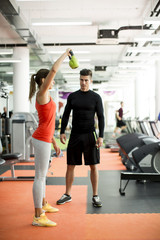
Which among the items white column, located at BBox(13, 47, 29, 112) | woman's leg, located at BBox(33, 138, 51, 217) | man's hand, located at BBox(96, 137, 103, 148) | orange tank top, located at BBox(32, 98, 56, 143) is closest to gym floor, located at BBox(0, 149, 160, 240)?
woman's leg, located at BBox(33, 138, 51, 217)

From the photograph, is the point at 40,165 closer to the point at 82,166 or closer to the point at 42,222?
the point at 42,222

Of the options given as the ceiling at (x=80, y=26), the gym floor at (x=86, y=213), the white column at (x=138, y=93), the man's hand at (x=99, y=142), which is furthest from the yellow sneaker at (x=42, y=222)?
the white column at (x=138, y=93)

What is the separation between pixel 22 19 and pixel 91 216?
5279mm

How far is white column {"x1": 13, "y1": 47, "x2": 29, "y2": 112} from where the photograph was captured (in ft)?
33.4

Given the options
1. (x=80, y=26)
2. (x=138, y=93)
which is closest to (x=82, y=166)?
(x=80, y=26)

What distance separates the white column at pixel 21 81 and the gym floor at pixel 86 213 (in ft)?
18.3

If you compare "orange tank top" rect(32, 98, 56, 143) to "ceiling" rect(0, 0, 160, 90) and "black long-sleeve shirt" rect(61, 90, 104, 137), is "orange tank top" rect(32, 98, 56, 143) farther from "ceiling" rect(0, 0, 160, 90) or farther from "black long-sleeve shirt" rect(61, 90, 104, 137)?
"ceiling" rect(0, 0, 160, 90)

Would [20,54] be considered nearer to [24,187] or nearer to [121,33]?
[121,33]

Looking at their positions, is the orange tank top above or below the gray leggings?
above

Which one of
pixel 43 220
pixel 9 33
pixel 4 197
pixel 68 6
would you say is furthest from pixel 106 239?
pixel 9 33

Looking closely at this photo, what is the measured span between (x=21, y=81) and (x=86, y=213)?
7.65m

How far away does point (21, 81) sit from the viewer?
10219 mm

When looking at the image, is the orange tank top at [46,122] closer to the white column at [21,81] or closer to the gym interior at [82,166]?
the gym interior at [82,166]

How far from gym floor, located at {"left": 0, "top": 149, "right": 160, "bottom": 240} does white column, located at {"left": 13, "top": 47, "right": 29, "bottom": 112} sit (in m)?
5.59
